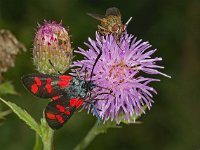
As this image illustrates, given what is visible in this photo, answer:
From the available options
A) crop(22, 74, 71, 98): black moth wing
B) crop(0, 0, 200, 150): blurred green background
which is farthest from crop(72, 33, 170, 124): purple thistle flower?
crop(0, 0, 200, 150): blurred green background

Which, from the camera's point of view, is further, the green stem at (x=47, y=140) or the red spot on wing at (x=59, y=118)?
the green stem at (x=47, y=140)

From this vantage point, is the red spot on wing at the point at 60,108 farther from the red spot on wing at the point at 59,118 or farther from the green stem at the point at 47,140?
the green stem at the point at 47,140

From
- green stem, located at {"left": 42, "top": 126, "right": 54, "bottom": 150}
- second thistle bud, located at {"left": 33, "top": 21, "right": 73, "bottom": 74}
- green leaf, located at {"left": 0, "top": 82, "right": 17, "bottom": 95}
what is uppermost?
second thistle bud, located at {"left": 33, "top": 21, "right": 73, "bottom": 74}

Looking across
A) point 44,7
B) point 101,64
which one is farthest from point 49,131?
point 44,7

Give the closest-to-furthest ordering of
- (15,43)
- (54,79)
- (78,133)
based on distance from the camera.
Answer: (54,79) < (15,43) < (78,133)

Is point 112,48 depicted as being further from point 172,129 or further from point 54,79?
point 172,129

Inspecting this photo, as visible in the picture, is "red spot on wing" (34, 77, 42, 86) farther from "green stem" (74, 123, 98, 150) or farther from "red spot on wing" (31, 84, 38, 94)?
"green stem" (74, 123, 98, 150)

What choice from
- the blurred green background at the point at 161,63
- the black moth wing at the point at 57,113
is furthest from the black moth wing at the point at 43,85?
the blurred green background at the point at 161,63
